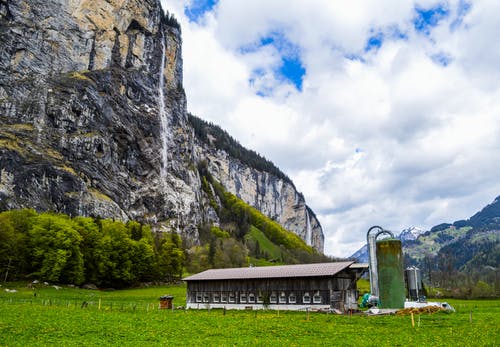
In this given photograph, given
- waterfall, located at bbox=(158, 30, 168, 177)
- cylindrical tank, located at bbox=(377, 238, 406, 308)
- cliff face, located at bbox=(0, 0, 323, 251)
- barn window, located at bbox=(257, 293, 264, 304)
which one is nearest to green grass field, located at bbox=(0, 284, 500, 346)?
cylindrical tank, located at bbox=(377, 238, 406, 308)

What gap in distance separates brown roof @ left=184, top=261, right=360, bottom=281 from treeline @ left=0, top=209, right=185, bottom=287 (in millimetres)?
30151

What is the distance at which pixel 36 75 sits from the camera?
11731cm

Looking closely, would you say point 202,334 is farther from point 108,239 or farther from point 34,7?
point 34,7

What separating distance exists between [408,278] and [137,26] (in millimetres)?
126766

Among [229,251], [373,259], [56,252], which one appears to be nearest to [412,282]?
[373,259]

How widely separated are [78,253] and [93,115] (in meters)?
59.6

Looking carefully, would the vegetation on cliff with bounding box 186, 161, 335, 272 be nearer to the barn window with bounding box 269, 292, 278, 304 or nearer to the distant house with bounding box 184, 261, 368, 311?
the distant house with bounding box 184, 261, 368, 311

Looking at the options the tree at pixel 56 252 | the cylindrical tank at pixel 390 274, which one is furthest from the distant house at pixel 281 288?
the tree at pixel 56 252

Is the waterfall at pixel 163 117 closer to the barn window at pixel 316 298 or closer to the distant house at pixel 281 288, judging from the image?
the distant house at pixel 281 288

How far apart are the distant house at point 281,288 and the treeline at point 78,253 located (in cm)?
2973

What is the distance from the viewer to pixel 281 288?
46.7 metres

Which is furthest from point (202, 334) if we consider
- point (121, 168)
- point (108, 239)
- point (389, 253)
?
point (121, 168)

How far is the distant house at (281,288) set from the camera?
44.0 meters

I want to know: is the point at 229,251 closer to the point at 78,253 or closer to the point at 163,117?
the point at 78,253
